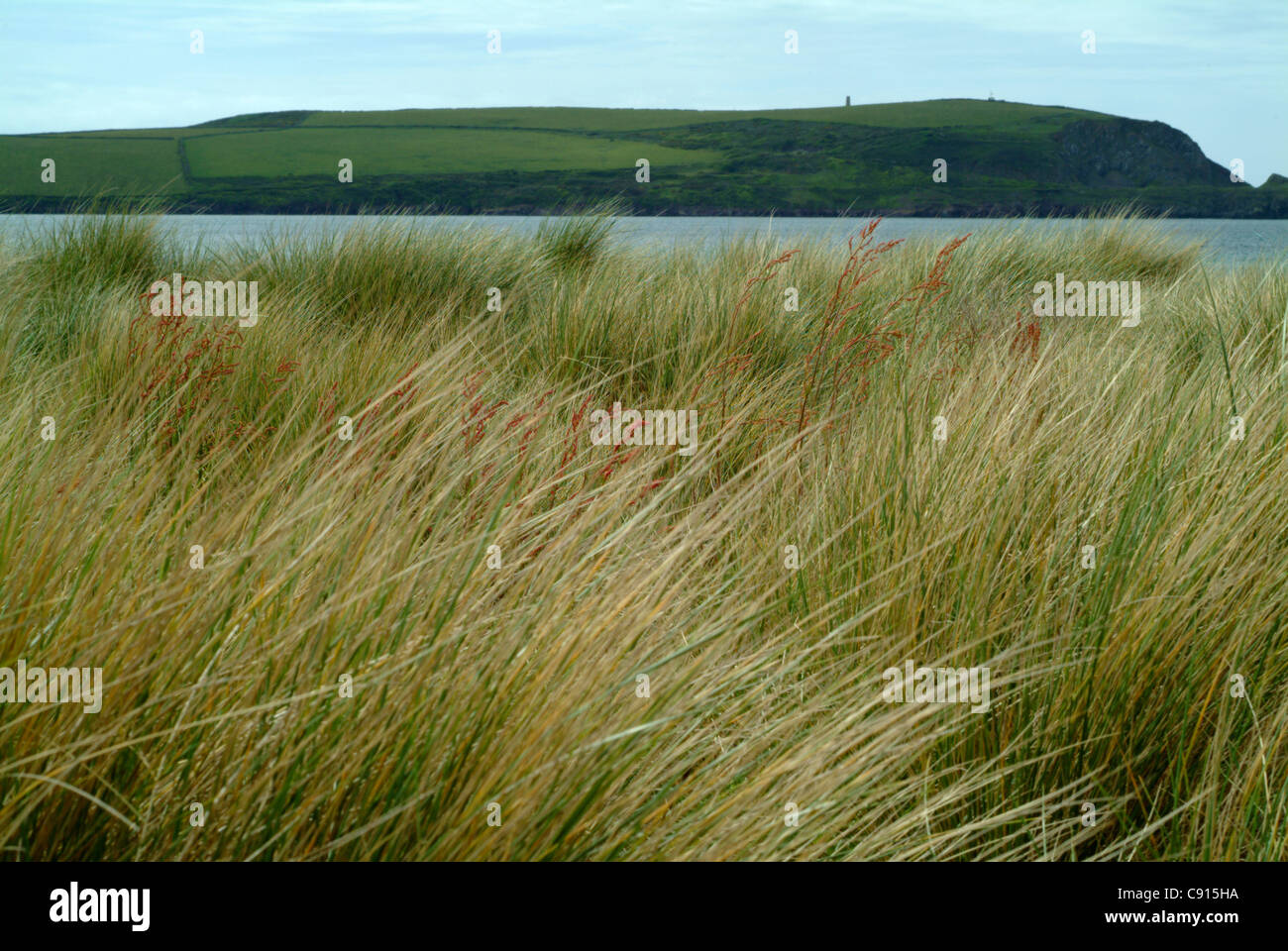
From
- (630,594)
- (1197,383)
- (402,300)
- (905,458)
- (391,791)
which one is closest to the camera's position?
(391,791)

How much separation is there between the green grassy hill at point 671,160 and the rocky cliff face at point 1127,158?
21 cm

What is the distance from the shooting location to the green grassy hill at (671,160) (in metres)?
66.3

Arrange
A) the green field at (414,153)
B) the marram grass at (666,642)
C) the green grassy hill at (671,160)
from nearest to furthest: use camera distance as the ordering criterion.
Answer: the marram grass at (666,642), the green grassy hill at (671,160), the green field at (414,153)

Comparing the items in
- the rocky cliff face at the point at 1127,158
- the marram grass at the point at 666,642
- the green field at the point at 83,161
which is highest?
the rocky cliff face at the point at 1127,158

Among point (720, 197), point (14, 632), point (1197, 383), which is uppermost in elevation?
point (720, 197)

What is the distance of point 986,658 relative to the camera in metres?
1.92

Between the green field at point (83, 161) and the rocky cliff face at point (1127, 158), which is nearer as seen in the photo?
the green field at point (83, 161)

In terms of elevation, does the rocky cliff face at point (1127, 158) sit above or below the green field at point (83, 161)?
above

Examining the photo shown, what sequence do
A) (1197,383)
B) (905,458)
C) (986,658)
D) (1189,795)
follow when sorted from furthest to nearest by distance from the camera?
(1197,383) < (905,458) < (986,658) < (1189,795)

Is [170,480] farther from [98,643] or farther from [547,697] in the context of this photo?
[547,697]

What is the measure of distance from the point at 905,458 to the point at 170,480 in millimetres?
2067

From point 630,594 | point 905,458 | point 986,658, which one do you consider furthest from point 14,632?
point 905,458

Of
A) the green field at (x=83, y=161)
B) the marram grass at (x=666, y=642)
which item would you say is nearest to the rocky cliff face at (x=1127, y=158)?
the green field at (x=83, y=161)

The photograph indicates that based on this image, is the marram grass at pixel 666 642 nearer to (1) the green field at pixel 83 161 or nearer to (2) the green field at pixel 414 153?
(1) the green field at pixel 83 161
